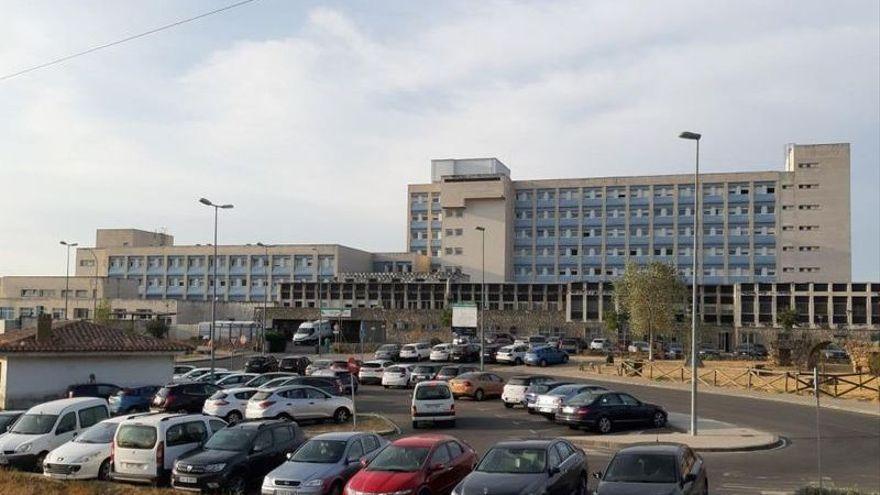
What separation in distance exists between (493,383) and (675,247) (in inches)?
3516

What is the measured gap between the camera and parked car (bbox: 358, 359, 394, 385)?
4953cm

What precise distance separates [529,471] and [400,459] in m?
2.59

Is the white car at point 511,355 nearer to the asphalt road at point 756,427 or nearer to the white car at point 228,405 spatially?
the asphalt road at point 756,427

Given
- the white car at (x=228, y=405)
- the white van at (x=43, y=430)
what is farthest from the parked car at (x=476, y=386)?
the white van at (x=43, y=430)

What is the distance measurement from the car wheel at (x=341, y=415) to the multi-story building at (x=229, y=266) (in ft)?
325

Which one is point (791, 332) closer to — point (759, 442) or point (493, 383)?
point (493, 383)

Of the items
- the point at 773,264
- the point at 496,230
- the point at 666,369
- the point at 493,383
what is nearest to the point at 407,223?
the point at 496,230

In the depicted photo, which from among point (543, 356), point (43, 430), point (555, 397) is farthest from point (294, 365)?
point (43, 430)

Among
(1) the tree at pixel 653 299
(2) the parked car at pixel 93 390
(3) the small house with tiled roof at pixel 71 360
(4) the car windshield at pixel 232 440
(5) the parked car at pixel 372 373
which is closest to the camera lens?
(4) the car windshield at pixel 232 440

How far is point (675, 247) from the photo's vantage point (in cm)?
12500

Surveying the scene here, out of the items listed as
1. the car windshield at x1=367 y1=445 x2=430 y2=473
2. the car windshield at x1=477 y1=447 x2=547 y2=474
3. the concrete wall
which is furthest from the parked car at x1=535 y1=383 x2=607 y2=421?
the concrete wall

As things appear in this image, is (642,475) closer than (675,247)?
Yes

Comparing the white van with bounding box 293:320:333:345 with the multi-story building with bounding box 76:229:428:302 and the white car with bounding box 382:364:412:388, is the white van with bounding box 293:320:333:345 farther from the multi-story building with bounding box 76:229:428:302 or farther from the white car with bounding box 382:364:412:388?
the multi-story building with bounding box 76:229:428:302

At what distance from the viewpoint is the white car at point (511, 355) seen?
64062mm
